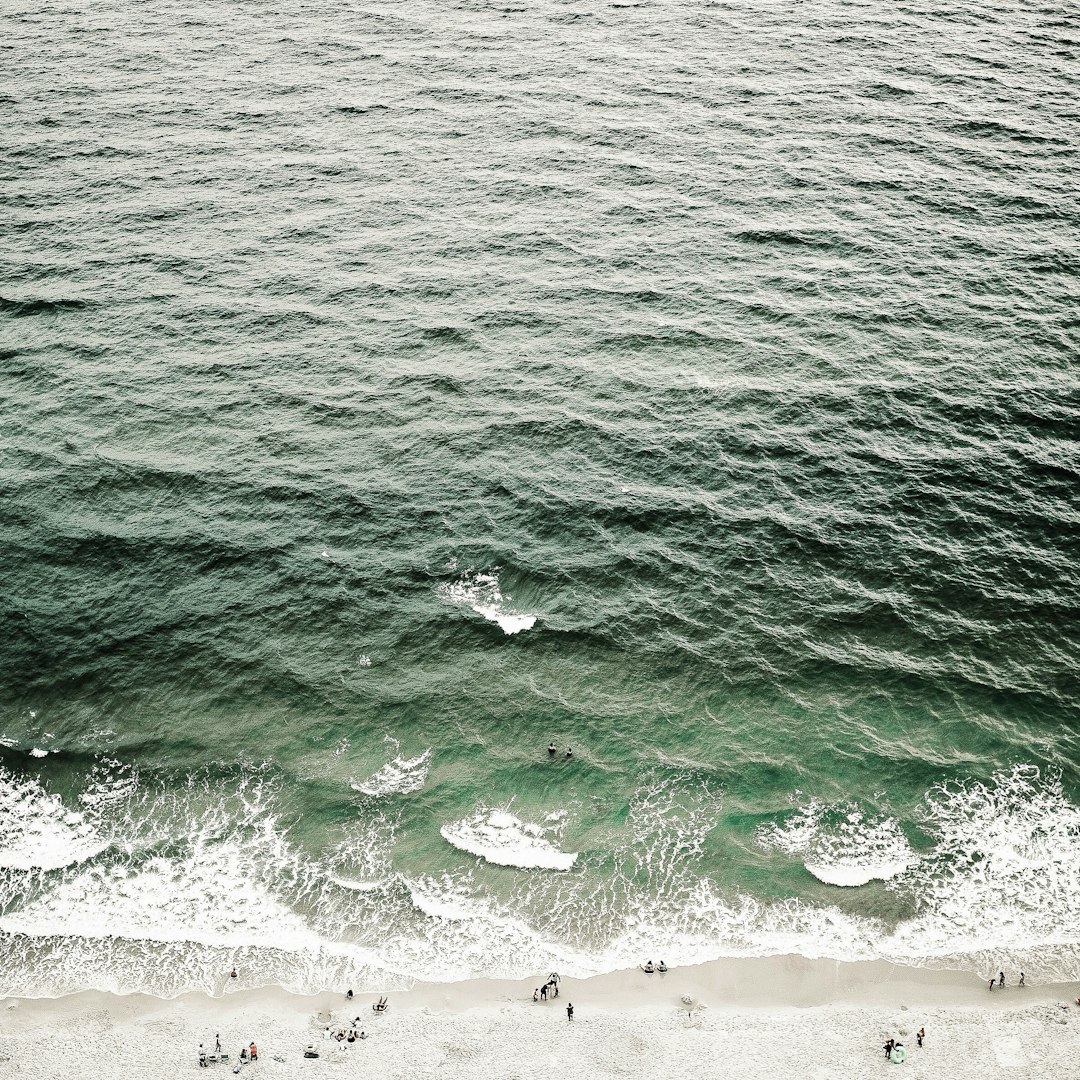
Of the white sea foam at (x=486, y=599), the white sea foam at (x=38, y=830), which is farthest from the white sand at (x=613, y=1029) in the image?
the white sea foam at (x=486, y=599)

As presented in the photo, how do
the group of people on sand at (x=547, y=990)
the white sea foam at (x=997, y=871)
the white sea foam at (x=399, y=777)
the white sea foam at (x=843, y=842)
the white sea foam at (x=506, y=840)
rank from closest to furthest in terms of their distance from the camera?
the group of people on sand at (x=547, y=990)
the white sea foam at (x=997, y=871)
the white sea foam at (x=843, y=842)
the white sea foam at (x=506, y=840)
the white sea foam at (x=399, y=777)

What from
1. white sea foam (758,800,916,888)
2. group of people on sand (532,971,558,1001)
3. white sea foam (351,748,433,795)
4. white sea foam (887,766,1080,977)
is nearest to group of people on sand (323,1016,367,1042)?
group of people on sand (532,971,558,1001)

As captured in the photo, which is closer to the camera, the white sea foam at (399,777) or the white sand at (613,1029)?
the white sand at (613,1029)

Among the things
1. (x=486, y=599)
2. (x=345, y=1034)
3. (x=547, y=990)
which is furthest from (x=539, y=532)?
(x=345, y=1034)

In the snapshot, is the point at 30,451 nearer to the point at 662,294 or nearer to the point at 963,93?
the point at 662,294

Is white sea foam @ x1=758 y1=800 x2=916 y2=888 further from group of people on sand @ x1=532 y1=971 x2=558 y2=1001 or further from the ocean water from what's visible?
group of people on sand @ x1=532 y1=971 x2=558 y2=1001

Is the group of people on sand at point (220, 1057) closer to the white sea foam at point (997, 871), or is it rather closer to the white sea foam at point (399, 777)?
the white sea foam at point (399, 777)

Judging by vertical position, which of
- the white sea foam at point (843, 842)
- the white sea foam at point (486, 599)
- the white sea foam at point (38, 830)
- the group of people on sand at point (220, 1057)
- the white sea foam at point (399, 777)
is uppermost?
the white sea foam at point (486, 599)
